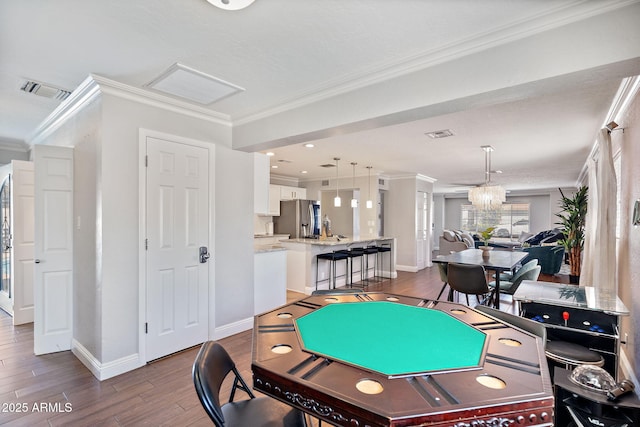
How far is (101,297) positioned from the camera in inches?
102

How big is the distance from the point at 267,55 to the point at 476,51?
1348 mm

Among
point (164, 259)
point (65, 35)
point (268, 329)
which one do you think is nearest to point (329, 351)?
point (268, 329)

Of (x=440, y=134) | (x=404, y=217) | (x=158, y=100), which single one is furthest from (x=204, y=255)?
(x=404, y=217)

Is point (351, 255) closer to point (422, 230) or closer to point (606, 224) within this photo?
point (422, 230)

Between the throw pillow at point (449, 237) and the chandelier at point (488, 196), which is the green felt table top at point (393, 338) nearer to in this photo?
the chandelier at point (488, 196)

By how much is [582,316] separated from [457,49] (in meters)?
2.01

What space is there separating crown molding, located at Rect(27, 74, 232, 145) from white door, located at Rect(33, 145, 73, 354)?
1.55 ft

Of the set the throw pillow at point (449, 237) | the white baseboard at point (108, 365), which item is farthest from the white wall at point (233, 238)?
the throw pillow at point (449, 237)

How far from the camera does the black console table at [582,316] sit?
206 cm

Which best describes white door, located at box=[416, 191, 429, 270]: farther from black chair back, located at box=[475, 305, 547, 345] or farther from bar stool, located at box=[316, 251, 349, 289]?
black chair back, located at box=[475, 305, 547, 345]

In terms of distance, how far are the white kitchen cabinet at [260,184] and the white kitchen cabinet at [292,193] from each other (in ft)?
12.4

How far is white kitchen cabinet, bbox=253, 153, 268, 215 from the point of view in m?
3.79

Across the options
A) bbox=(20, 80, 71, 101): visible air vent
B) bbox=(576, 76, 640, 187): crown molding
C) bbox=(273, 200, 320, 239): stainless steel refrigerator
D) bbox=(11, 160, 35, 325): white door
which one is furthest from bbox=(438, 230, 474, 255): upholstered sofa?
bbox=(11, 160, 35, 325): white door

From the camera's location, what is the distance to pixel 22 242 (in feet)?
12.8
